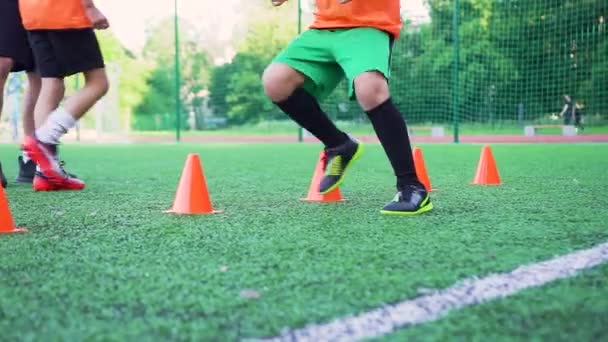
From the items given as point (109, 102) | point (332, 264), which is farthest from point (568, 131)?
point (332, 264)

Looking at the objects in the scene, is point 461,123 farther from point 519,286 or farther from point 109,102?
point 519,286

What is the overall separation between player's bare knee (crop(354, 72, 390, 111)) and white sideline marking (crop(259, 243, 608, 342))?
51.4 inches

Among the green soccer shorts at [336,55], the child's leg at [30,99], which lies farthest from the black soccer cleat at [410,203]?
the child's leg at [30,99]

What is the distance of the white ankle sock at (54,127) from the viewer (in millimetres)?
4102

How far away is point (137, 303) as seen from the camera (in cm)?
Result: 154

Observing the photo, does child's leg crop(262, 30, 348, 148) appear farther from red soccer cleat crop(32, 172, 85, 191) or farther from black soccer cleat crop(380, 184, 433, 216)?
red soccer cleat crop(32, 172, 85, 191)

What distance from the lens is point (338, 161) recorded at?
3467 millimetres

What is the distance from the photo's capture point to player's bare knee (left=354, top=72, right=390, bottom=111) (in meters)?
3.06

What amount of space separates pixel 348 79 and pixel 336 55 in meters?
0.13

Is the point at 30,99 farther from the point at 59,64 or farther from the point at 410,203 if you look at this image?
the point at 410,203

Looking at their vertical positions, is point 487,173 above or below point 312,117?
below

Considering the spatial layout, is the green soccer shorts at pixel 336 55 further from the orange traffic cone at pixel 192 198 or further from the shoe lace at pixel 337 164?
the orange traffic cone at pixel 192 198

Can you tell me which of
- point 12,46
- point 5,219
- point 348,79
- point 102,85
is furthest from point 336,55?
point 12,46

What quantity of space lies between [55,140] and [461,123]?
15758 millimetres
